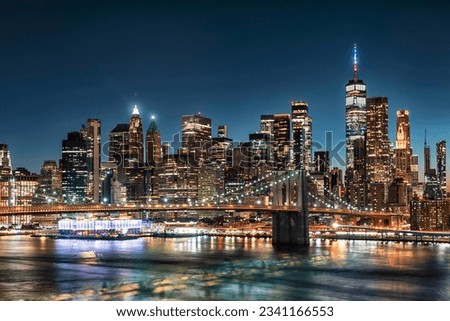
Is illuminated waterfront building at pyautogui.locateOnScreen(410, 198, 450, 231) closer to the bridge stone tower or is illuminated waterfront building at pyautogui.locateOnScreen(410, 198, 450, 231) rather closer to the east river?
the bridge stone tower

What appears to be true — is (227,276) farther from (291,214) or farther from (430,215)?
(430,215)

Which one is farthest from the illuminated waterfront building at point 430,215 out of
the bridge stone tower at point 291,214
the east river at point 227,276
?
the east river at point 227,276

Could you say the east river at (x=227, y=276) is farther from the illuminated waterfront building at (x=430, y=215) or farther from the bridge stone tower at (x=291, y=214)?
the illuminated waterfront building at (x=430, y=215)

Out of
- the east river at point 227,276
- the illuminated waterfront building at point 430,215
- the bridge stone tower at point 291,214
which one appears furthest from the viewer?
the illuminated waterfront building at point 430,215

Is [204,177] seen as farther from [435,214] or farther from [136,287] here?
[136,287]

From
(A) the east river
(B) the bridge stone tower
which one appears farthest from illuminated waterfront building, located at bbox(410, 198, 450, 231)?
(A) the east river

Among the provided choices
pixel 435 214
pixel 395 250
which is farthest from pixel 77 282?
pixel 435 214
